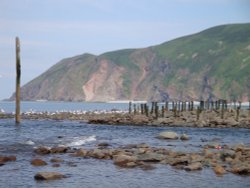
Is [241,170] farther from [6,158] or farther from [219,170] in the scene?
[6,158]

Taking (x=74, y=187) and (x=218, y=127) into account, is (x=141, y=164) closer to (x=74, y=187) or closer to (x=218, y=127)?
(x=74, y=187)

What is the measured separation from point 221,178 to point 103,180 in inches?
196

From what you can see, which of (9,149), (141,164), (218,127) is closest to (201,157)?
(141,164)

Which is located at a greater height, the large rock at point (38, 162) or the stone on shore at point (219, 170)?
the large rock at point (38, 162)

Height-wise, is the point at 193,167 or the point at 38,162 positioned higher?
the point at 38,162

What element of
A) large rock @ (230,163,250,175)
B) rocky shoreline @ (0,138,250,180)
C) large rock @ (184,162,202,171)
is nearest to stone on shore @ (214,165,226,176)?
rocky shoreline @ (0,138,250,180)

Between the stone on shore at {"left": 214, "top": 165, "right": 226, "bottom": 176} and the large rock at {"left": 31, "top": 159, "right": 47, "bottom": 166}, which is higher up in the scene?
the large rock at {"left": 31, "top": 159, "right": 47, "bottom": 166}

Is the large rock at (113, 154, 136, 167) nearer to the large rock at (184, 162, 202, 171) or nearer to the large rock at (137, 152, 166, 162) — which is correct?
the large rock at (137, 152, 166, 162)

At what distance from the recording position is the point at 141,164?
22812mm

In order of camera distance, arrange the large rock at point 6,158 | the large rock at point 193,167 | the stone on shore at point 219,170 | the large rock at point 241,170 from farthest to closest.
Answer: the large rock at point 6,158, the large rock at point 193,167, the large rock at point 241,170, the stone on shore at point 219,170

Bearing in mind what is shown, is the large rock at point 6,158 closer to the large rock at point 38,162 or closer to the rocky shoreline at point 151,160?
the rocky shoreline at point 151,160

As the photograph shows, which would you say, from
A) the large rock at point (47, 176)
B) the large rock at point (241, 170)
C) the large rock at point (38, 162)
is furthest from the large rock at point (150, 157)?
the large rock at point (47, 176)

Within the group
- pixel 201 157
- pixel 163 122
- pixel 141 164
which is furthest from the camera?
pixel 163 122

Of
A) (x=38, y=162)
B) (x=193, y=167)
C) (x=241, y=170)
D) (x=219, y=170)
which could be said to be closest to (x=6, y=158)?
(x=38, y=162)
